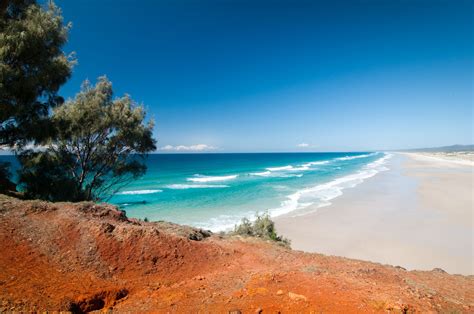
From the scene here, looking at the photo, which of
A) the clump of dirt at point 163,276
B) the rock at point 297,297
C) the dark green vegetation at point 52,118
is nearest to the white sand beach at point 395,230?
the clump of dirt at point 163,276

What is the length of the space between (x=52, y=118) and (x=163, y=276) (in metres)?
10.7

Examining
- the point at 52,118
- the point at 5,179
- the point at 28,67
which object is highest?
the point at 28,67

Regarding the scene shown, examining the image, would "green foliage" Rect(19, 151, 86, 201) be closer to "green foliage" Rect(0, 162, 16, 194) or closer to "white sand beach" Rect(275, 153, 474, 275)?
"green foliage" Rect(0, 162, 16, 194)

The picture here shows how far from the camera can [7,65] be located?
959cm

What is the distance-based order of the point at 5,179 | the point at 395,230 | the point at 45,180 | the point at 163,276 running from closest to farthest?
the point at 163,276 < the point at 5,179 < the point at 45,180 < the point at 395,230

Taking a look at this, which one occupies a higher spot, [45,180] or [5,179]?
[5,179]

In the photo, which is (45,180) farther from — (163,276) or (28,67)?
(163,276)

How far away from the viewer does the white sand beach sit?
15.1 metres

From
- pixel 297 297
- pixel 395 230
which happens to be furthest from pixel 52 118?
pixel 395 230

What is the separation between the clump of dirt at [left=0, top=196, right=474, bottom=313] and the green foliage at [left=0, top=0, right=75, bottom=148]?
15.3 ft

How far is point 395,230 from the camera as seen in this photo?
19641mm

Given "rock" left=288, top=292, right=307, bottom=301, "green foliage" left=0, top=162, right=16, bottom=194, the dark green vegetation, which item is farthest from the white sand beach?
"green foliage" left=0, top=162, right=16, bottom=194

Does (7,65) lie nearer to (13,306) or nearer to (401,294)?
(13,306)

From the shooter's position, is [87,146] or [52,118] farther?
[87,146]
